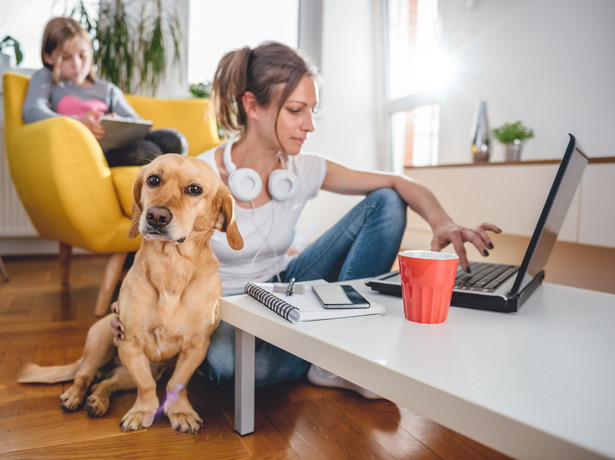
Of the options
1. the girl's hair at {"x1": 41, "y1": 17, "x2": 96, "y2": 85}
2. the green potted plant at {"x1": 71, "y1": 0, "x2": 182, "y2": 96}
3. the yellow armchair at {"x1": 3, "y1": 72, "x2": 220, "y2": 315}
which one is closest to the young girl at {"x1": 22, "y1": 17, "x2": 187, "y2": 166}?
the girl's hair at {"x1": 41, "y1": 17, "x2": 96, "y2": 85}

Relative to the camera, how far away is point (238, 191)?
1043mm

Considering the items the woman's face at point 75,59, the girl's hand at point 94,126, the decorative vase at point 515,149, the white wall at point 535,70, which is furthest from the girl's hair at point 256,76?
the white wall at point 535,70

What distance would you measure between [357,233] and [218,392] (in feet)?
1.76

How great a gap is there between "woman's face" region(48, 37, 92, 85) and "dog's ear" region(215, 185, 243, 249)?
1.78 m

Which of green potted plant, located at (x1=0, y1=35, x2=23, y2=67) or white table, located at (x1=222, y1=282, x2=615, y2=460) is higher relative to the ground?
green potted plant, located at (x1=0, y1=35, x2=23, y2=67)

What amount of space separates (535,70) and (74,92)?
2295 millimetres

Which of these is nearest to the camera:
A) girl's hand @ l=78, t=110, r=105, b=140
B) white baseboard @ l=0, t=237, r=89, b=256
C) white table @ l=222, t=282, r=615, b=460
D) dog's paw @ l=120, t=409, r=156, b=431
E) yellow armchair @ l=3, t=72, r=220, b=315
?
white table @ l=222, t=282, r=615, b=460

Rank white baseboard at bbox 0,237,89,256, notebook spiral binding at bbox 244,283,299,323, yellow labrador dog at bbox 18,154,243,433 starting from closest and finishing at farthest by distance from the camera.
→ notebook spiral binding at bbox 244,283,299,323 < yellow labrador dog at bbox 18,154,243,433 < white baseboard at bbox 0,237,89,256

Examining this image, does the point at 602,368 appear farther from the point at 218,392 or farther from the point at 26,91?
the point at 26,91

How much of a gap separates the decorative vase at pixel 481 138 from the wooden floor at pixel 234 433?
168 centimetres

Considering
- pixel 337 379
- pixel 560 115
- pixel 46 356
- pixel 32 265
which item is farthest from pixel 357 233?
pixel 32 265

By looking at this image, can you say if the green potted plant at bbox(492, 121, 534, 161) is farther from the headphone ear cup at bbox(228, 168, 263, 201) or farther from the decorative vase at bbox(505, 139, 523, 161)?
the headphone ear cup at bbox(228, 168, 263, 201)

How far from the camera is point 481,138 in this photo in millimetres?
2424

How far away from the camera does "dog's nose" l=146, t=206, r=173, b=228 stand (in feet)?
2.47
